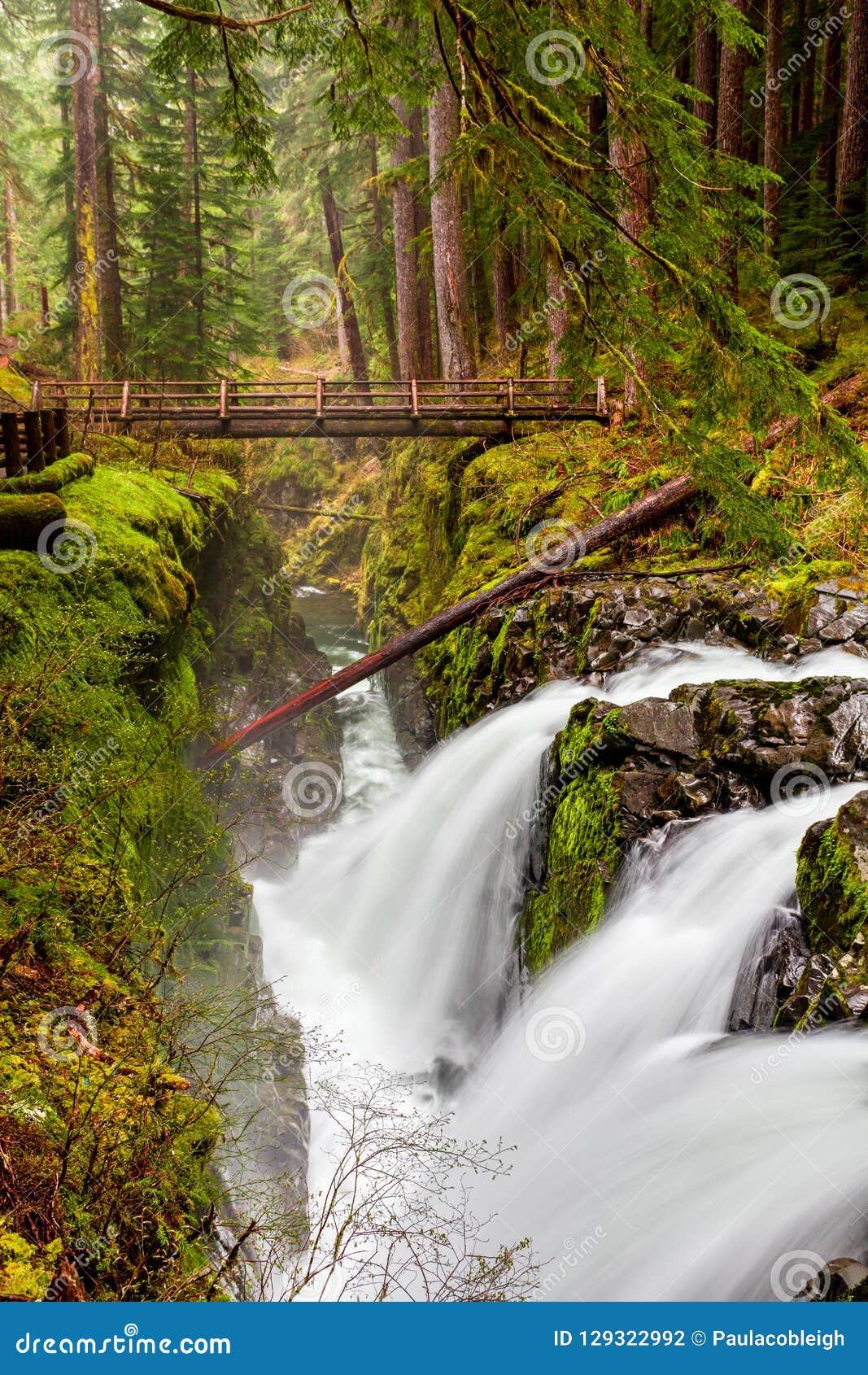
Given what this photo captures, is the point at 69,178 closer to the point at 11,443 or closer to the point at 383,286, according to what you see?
the point at 383,286

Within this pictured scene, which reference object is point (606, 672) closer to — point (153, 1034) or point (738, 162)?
point (738, 162)

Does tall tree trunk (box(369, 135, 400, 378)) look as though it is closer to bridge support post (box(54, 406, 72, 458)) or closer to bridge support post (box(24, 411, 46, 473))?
bridge support post (box(54, 406, 72, 458))

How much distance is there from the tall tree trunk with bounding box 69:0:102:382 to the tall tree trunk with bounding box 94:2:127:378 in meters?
0.76

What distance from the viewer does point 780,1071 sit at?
409 centimetres

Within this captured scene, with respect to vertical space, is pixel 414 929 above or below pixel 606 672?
below

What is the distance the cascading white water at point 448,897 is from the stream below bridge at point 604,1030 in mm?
23

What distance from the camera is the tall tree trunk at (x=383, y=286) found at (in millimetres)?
23413

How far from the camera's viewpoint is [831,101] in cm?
1709

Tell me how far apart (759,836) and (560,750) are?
1948mm

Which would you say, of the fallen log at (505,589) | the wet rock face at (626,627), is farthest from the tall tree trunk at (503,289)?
the wet rock face at (626,627)

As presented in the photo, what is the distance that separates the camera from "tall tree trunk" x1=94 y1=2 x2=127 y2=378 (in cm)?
1775

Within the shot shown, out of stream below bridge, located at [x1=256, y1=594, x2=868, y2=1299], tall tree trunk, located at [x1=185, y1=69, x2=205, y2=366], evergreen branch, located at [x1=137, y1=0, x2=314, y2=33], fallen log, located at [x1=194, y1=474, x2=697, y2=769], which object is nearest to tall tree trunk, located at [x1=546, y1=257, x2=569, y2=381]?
evergreen branch, located at [x1=137, y1=0, x2=314, y2=33]

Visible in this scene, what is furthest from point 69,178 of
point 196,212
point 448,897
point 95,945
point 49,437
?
point 95,945
